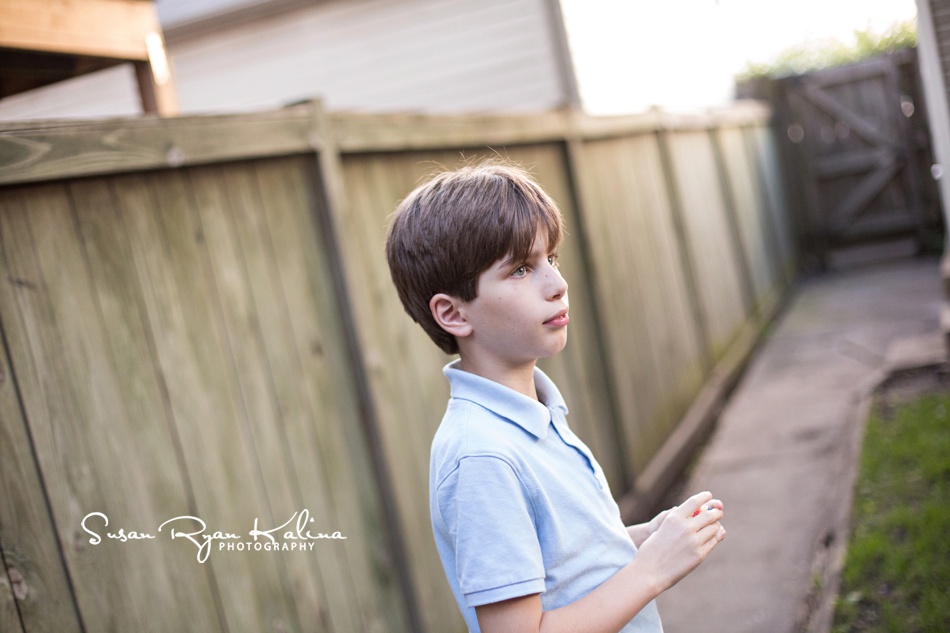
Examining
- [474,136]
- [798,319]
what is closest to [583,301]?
[474,136]

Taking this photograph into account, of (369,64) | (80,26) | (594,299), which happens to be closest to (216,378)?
(80,26)

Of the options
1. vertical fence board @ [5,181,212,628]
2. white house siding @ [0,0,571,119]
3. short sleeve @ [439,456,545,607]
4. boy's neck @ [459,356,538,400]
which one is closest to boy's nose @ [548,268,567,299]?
boy's neck @ [459,356,538,400]

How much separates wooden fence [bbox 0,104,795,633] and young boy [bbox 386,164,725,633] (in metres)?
0.80

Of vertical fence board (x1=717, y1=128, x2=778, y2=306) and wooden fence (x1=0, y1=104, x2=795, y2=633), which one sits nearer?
wooden fence (x1=0, y1=104, x2=795, y2=633)

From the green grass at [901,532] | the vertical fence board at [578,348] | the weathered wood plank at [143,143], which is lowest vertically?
the green grass at [901,532]

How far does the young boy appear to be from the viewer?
4.48ft

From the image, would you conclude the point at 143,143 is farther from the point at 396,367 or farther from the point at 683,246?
the point at 683,246

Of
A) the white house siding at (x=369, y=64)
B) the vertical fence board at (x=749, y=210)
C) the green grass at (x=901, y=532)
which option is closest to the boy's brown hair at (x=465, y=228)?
the green grass at (x=901, y=532)

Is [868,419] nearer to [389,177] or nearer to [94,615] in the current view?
[389,177]

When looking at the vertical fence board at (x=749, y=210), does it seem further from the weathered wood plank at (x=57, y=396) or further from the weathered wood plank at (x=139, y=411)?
the weathered wood plank at (x=57, y=396)

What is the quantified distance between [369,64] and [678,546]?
347 inches

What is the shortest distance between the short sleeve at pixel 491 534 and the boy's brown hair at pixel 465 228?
0.30m

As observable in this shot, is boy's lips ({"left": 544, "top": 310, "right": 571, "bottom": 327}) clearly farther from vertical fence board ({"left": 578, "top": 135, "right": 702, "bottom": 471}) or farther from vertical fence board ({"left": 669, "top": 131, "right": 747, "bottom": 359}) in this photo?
vertical fence board ({"left": 669, "top": 131, "right": 747, "bottom": 359})

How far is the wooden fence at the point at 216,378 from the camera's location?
73.7 inches
